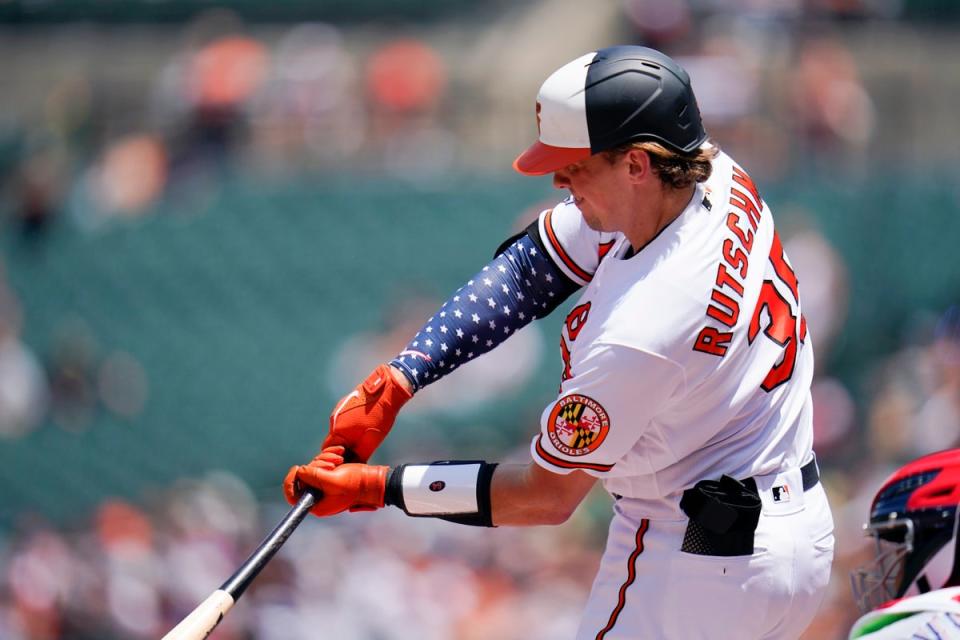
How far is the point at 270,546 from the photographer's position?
115 inches

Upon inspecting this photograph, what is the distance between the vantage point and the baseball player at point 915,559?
2.24 m

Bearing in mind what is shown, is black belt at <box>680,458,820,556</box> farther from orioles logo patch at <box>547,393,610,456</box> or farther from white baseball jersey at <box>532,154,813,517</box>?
orioles logo patch at <box>547,393,610,456</box>

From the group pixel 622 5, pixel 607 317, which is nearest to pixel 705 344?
pixel 607 317

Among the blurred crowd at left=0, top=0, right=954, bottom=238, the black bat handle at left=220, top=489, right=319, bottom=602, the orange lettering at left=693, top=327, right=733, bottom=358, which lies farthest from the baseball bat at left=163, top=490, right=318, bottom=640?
the blurred crowd at left=0, top=0, right=954, bottom=238

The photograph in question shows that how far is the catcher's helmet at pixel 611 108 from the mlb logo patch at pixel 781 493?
71 cm

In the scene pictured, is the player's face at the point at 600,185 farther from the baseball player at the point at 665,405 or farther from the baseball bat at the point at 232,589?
the baseball bat at the point at 232,589

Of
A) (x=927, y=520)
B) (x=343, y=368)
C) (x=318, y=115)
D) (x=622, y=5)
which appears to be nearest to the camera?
(x=927, y=520)

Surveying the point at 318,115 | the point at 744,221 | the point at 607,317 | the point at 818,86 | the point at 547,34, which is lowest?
the point at 607,317

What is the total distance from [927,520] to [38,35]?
8.54 m

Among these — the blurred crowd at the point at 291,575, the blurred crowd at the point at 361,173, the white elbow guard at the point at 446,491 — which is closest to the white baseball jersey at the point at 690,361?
the white elbow guard at the point at 446,491

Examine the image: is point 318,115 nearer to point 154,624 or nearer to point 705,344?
point 154,624

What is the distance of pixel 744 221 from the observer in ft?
9.09

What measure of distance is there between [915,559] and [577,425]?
678 millimetres

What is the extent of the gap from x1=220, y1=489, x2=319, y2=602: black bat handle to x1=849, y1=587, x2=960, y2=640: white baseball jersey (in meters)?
1.18
